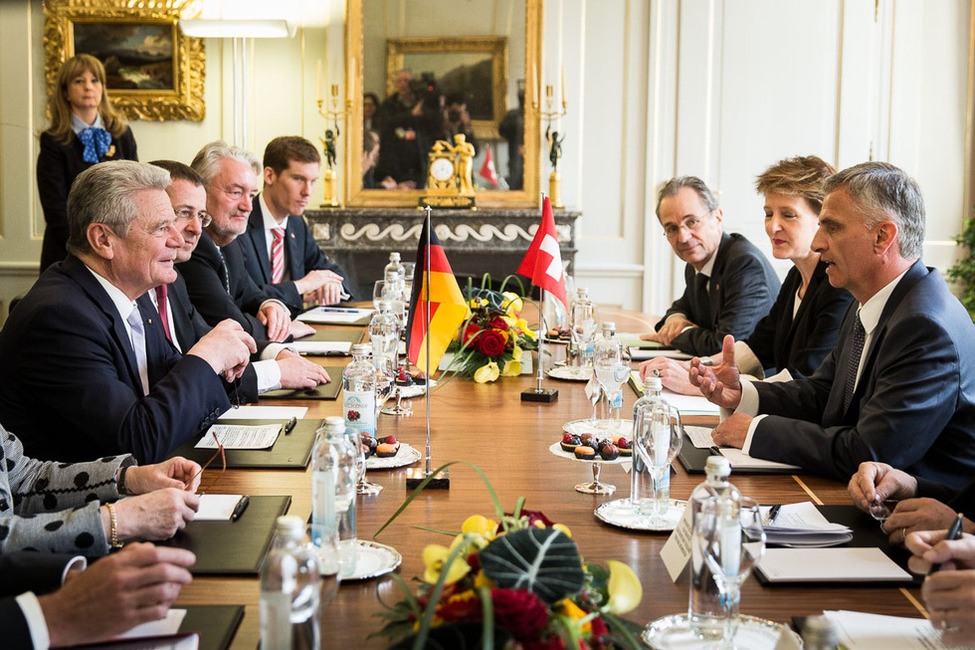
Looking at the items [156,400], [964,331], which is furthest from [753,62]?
[156,400]

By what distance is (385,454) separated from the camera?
216 centimetres

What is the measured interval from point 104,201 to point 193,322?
3.42 ft

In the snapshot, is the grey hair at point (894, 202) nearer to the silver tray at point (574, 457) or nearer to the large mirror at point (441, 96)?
the silver tray at point (574, 457)

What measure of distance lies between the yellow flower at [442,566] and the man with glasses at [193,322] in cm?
178

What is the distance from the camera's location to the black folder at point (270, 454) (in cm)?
213

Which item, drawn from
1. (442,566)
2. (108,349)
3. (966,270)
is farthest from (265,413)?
(966,270)

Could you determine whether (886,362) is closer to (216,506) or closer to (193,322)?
(216,506)

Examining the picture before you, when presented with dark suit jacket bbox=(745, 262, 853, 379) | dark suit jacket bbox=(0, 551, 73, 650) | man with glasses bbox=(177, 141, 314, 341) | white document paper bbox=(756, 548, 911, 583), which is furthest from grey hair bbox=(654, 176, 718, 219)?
dark suit jacket bbox=(0, 551, 73, 650)

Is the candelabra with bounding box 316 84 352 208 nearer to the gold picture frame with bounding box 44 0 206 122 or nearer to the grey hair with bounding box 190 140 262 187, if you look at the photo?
the gold picture frame with bounding box 44 0 206 122

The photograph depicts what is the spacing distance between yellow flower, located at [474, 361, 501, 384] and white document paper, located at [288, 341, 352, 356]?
1.91ft

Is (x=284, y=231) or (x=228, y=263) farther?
(x=284, y=231)

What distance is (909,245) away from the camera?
2.33 m

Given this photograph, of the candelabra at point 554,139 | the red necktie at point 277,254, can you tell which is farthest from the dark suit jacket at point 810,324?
the candelabra at point 554,139

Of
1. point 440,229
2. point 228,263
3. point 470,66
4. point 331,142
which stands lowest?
point 228,263
